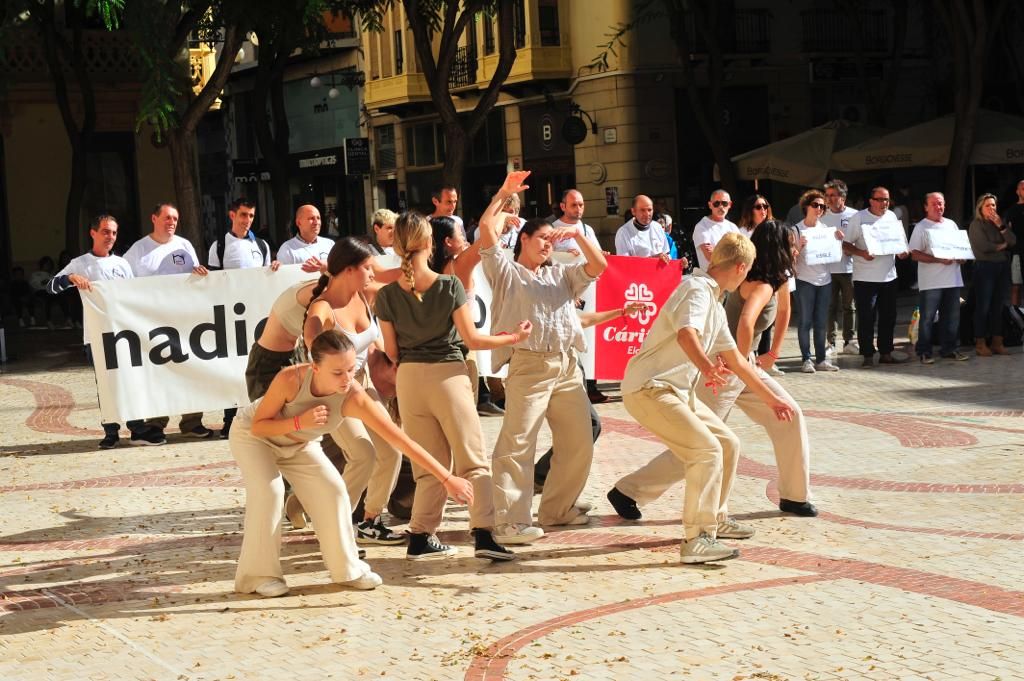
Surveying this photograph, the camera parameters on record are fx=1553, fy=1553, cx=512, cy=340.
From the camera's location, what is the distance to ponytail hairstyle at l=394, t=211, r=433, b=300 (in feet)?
26.1

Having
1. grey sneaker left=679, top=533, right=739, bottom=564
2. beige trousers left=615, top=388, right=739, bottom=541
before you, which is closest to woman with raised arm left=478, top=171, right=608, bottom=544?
beige trousers left=615, top=388, right=739, bottom=541

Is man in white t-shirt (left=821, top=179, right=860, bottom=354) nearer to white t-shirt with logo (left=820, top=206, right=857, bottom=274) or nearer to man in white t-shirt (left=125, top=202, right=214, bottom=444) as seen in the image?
white t-shirt with logo (left=820, top=206, right=857, bottom=274)

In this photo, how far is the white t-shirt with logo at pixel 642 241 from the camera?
15.5 m

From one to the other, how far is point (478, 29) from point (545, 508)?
33.4 meters

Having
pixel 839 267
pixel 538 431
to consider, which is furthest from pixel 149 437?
pixel 839 267

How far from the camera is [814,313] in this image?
53.9 ft

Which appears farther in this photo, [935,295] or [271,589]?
[935,295]

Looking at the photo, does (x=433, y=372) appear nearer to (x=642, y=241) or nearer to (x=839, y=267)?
(x=642, y=241)

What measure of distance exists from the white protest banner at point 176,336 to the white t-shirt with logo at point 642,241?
11.5 feet

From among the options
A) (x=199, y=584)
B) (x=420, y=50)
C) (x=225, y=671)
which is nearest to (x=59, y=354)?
(x=420, y=50)

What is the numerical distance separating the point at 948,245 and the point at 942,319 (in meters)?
0.81

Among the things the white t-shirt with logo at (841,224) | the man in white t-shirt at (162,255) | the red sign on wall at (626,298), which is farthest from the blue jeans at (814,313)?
the man in white t-shirt at (162,255)

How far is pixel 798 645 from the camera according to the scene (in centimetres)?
632

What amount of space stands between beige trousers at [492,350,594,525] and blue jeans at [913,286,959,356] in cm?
883
